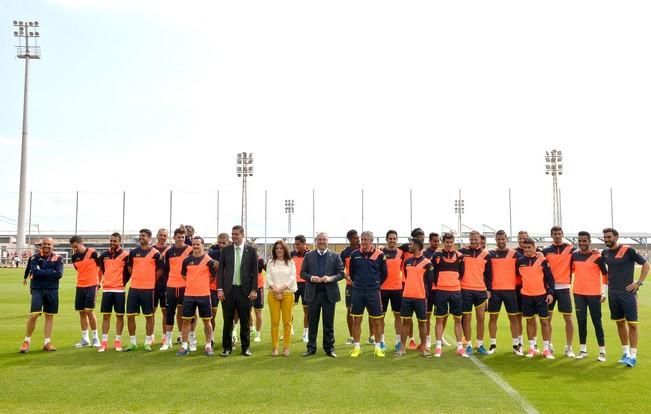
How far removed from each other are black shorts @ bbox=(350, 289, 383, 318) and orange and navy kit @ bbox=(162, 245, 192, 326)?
9.68 feet

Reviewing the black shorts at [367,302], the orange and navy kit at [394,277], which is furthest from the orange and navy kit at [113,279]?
the orange and navy kit at [394,277]

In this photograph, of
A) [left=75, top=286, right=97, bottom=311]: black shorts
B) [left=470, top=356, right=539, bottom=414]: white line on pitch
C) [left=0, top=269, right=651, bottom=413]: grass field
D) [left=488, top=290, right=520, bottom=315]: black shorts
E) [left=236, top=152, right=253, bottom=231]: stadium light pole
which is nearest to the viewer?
[left=470, top=356, right=539, bottom=414]: white line on pitch

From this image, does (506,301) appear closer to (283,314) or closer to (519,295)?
(519,295)

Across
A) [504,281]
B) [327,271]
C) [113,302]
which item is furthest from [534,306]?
[113,302]

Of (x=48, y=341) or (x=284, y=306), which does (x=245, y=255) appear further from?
(x=48, y=341)

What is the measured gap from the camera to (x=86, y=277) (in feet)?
34.4

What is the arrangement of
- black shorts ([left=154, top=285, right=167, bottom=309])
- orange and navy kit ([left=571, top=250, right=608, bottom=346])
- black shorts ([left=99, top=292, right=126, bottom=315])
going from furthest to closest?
black shorts ([left=154, top=285, right=167, bottom=309]) < black shorts ([left=99, top=292, right=126, bottom=315]) < orange and navy kit ([left=571, top=250, right=608, bottom=346])

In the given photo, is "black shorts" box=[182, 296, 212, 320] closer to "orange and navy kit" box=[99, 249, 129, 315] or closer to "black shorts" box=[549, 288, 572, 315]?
"orange and navy kit" box=[99, 249, 129, 315]

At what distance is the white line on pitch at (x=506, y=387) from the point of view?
6270mm

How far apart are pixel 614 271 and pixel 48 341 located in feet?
30.4

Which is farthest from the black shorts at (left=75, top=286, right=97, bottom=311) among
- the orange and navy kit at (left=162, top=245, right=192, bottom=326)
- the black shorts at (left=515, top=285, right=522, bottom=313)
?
the black shorts at (left=515, top=285, right=522, bottom=313)

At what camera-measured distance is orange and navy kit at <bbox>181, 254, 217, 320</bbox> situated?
A: 9.73 meters

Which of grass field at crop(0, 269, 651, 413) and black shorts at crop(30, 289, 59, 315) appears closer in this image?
grass field at crop(0, 269, 651, 413)

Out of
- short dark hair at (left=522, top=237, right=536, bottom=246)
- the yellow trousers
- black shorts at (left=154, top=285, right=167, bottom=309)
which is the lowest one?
the yellow trousers
